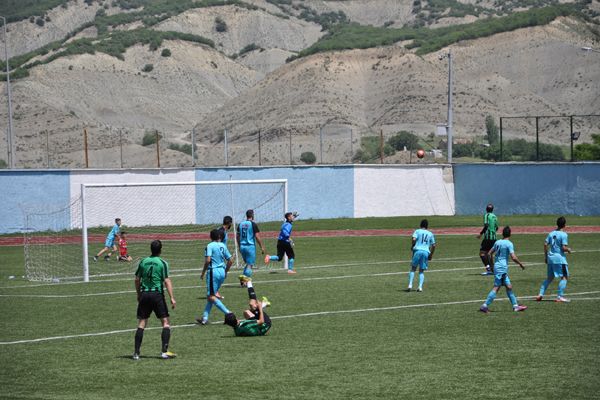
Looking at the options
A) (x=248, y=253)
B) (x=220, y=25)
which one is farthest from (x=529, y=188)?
(x=220, y=25)

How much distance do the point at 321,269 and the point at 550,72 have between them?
94.5m

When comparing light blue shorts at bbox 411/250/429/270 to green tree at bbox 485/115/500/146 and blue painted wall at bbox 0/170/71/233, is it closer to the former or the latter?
blue painted wall at bbox 0/170/71/233

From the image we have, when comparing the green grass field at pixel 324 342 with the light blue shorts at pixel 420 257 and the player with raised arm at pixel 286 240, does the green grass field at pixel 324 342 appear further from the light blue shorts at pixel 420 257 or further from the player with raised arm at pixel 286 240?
the light blue shorts at pixel 420 257

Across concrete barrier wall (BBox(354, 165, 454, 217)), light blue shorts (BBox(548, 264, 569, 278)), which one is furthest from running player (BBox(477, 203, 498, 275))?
concrete barrier wall (BBox(354, 165, 454, 217))

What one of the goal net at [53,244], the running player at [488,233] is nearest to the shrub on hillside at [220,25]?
the goal net at [53,244]

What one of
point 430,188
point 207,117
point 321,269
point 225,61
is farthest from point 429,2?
point 321,269

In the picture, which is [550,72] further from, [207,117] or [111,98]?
[111,98]

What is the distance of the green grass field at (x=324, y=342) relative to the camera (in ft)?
48.6

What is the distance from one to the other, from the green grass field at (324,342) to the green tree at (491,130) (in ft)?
214

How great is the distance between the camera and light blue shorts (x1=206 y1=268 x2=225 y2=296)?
20.9m

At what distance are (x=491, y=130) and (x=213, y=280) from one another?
80.1 m

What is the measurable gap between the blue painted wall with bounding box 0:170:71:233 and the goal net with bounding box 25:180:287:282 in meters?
0.77

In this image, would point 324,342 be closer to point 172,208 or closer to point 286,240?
point 286,240

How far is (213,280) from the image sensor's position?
69.1ft
